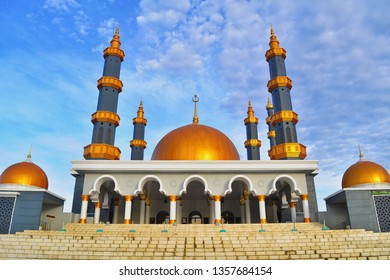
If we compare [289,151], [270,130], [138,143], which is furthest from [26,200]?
[270,130]

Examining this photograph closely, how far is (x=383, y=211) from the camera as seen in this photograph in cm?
1575

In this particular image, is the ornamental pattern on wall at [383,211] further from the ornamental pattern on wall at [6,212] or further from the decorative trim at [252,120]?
the ornamental pattern on wall at [6,212]

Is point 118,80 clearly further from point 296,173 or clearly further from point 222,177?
point 296,173

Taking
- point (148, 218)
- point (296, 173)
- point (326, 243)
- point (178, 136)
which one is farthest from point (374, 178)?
point (148, 218)

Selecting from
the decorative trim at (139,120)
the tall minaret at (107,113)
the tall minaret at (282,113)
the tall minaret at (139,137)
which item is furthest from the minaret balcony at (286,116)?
the decorative trim at (139,120)

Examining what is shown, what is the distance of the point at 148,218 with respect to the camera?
22.2m

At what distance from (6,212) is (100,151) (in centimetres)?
759

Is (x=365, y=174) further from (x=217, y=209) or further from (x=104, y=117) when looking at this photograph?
(x=104, y=117)

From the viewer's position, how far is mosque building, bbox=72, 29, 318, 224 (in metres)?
18.3

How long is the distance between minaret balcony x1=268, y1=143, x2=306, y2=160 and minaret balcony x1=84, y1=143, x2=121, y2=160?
12962mm

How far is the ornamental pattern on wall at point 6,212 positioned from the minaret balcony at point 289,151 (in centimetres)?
1830

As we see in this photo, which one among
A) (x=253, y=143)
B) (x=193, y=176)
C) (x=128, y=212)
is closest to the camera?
(x=128, y=212)

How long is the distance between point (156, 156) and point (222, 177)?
6.32 metres

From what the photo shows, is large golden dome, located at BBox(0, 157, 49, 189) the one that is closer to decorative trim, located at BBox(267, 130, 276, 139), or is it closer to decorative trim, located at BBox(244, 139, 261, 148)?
decorative trim, located at BBox(244, 139, 261, 148)
